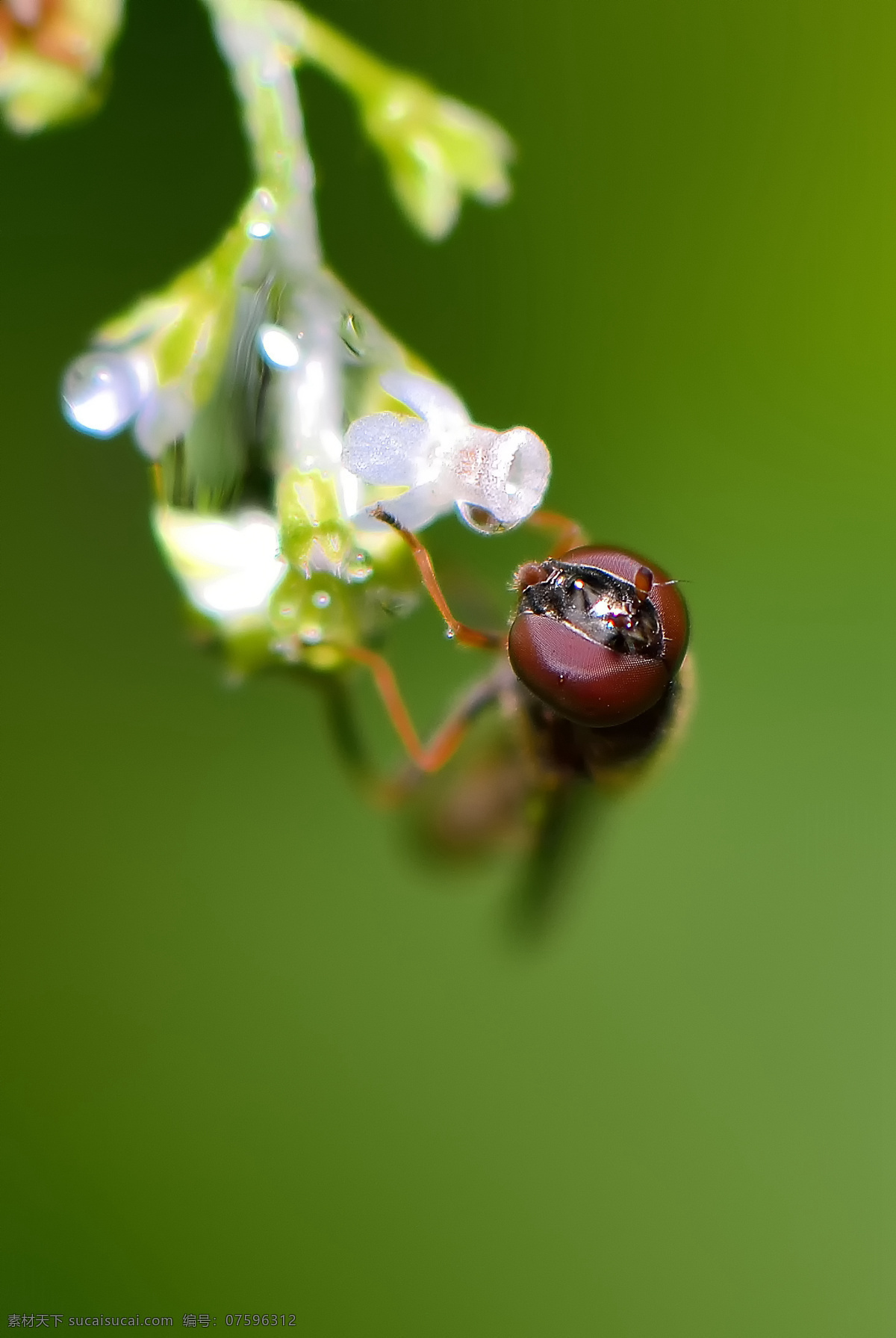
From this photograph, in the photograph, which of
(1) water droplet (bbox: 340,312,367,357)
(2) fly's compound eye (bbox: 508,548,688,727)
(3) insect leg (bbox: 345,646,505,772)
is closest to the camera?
(1) water droplet (bbox: 340,312,367,357)

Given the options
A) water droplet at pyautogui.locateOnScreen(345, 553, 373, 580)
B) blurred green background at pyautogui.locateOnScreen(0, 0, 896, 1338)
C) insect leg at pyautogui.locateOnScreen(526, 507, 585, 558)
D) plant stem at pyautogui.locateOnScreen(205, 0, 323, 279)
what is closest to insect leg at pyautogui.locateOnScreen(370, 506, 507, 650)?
water droplet at pyautogui.locateOnScreen(345, 553, 373, 580)

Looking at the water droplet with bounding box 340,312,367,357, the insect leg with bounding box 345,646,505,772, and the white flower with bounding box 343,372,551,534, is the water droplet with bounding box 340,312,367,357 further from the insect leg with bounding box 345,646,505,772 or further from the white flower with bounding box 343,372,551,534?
the insect leg with bounding box 345,646,505,772

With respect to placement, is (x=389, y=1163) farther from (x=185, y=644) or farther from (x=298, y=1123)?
(x=185, y=644)

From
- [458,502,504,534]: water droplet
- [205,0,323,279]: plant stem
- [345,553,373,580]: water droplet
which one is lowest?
[345,553,373,580]: water droplet

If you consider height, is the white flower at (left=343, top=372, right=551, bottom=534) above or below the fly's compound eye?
below

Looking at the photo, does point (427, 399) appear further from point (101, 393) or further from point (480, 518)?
point (101, 393)

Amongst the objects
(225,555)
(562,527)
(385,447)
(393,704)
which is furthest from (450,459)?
(393,704)

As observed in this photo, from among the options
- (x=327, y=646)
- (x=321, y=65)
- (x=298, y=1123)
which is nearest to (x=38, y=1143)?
(x=298, y=1123)
